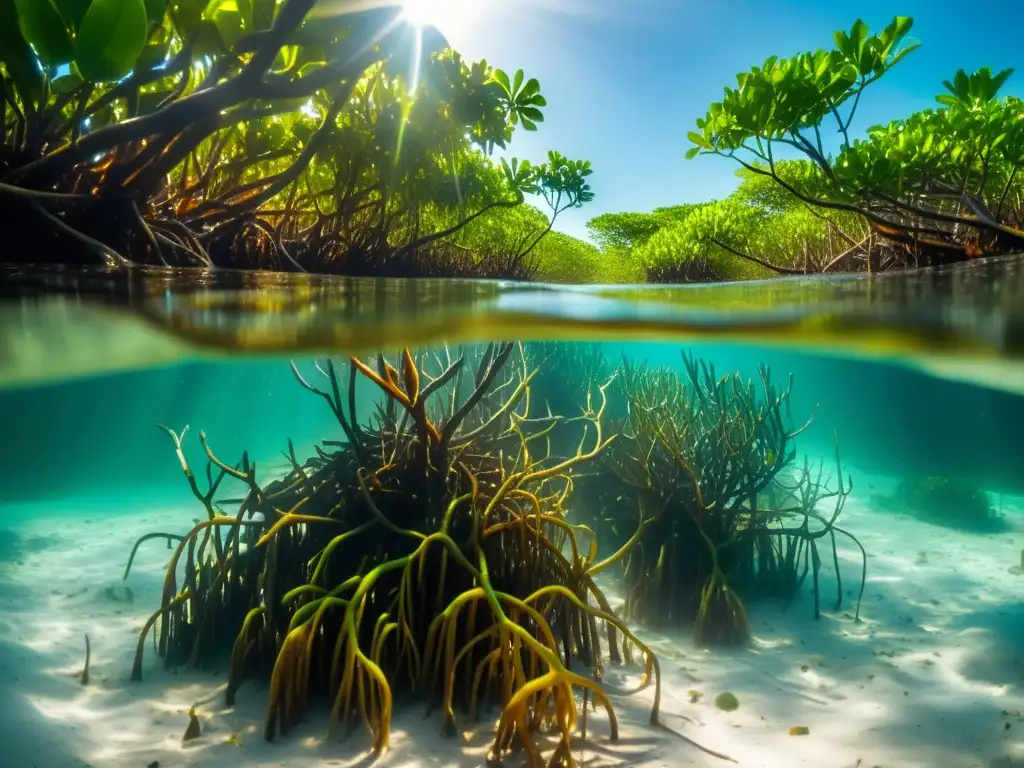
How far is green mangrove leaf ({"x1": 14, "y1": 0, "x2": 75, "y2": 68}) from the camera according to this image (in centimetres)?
374

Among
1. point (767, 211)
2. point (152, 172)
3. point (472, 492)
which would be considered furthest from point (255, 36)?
point (767, 211)

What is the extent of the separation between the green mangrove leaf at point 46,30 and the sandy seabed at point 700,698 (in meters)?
4.43

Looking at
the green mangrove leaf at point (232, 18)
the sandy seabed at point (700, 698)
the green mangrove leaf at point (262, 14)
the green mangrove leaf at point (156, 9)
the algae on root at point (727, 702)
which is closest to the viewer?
the sandy seabed at point (700, 698)

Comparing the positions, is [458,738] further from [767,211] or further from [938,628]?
[767,211]

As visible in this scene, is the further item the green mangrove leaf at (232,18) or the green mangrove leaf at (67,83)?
the green mangrove leaf at (232,18)

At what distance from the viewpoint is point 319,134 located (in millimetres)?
6961

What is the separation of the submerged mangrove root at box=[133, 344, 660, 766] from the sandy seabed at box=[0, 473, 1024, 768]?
195 millimetres

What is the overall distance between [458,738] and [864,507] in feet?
46.1

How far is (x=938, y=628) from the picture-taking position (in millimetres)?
6262

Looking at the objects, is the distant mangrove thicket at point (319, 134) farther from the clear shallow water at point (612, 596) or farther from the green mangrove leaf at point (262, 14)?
the clear shallow water at point (612, 596)

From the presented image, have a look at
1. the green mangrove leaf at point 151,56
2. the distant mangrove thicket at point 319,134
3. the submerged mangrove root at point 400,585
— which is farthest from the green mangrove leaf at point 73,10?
the submerged mangrove root at point 400,585

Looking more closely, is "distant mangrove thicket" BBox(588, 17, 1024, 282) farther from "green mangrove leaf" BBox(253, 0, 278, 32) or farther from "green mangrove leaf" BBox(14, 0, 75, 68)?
"green mangrove leaf" BBox(14, 0, 75, 68)

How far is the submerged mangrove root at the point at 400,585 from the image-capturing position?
3.74 metres

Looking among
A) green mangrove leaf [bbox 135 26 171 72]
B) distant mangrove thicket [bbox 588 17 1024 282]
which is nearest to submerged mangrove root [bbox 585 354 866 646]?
distant mangrove thicket [bbox 588 17 1024 282]
